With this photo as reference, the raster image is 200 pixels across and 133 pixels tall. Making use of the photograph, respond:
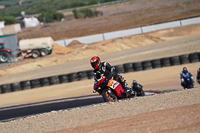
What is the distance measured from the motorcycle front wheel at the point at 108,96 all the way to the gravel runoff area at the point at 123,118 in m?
0.94

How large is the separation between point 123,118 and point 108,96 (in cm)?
303


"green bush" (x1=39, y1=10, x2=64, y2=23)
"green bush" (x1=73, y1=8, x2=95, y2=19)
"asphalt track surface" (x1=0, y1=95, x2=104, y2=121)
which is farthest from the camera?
A: "green bush" (x1=39, y1=10, x2=64, y2=23)

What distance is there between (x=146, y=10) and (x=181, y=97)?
157 feet

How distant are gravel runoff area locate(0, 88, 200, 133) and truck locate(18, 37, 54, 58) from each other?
26.9 m

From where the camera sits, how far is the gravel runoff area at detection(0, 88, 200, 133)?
634 centimetres

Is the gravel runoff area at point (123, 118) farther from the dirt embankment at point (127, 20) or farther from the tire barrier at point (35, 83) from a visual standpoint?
the dirt embankment at point (127, 20)

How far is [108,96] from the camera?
10320 mm

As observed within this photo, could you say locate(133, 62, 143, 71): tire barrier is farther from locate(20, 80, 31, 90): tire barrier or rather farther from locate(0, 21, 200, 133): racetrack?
locate(0, 21, 200, 133): racetrack

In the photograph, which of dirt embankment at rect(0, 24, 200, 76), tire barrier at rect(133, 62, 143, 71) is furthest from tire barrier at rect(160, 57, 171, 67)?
dirt embankment at rect(0, 24, 200, 76)

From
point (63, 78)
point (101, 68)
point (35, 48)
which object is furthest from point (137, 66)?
point (35, 48)

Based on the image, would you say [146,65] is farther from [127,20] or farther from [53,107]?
[127,20]

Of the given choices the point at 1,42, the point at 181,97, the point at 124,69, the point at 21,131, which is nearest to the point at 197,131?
the point at 181,97

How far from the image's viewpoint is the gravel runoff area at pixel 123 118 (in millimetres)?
Result: 6340

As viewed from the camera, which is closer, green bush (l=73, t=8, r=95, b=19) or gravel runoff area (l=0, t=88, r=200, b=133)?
gravel runoff area (l=0, t=88, r=200, b=133)
